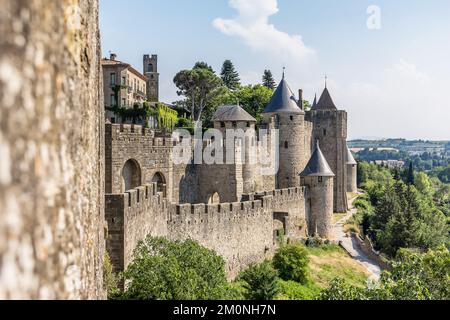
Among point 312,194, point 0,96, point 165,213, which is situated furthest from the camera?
point 312,194

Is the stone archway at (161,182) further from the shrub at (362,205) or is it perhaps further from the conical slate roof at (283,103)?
the shrub at (362,205)

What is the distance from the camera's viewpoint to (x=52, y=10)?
6.51ft

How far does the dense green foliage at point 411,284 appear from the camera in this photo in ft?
46.8

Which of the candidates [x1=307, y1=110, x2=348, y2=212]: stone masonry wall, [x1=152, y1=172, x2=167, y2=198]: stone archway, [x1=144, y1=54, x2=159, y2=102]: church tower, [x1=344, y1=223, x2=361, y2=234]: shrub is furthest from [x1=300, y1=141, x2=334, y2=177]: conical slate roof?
[x1=144, y1=54, x2=159, y2=102]: church tower

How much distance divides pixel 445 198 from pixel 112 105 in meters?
75.8

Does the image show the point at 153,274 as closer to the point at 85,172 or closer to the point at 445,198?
the point at 85,172

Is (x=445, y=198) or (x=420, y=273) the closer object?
(x=420, y=273)

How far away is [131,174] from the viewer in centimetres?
1950

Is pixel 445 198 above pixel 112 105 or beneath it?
beneath

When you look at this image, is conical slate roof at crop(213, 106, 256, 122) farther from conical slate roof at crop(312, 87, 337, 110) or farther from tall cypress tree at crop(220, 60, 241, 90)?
tall cypress tree at crop(220, 60, 241, 90)

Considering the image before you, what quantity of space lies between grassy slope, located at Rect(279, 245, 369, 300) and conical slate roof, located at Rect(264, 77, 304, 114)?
465 inches
